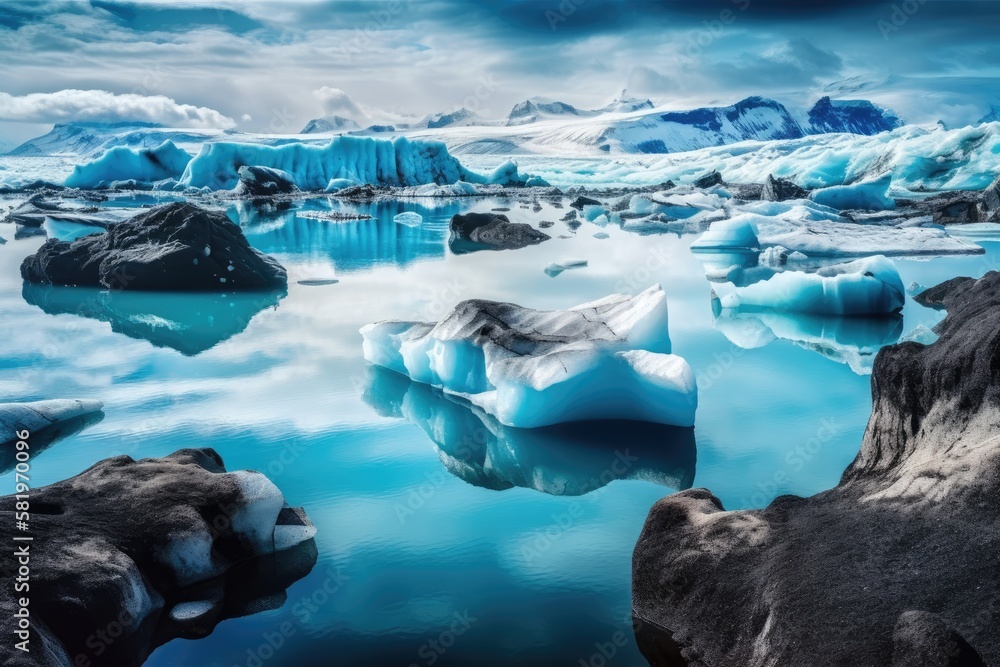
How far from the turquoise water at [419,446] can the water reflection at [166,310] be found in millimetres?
45

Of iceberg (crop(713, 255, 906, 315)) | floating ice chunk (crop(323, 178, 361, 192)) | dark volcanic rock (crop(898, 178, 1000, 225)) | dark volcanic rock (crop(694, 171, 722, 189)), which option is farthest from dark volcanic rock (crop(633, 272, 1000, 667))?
floating ice chunk (crop(323, 178, 361, 192))

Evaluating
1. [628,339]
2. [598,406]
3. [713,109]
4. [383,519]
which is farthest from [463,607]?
[713,109]

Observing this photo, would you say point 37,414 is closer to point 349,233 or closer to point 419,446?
point 419,446

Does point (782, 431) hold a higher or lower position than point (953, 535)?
lower

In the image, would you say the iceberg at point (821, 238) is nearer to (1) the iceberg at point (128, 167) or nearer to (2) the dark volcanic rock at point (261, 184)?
(2) the dark volcanic rock at point (261, 184)

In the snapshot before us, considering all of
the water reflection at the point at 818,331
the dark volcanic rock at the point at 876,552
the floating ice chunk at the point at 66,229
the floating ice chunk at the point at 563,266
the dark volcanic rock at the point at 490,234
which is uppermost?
the dark volcanic rock at the point at 876,552

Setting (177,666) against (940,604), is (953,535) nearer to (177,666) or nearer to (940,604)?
(940,604)

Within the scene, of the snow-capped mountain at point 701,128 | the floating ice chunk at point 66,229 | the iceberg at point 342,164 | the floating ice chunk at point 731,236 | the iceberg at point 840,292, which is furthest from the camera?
the snow-capped mountain at point 701,128

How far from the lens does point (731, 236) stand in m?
12.8

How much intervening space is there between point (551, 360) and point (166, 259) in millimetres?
6312

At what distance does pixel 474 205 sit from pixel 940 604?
20966 mm

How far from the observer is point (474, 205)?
22.7 m

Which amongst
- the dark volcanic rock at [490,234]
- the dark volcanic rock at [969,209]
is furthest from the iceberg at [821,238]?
the dark volcanic rock at [490,234]

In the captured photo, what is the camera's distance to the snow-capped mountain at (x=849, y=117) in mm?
93312
